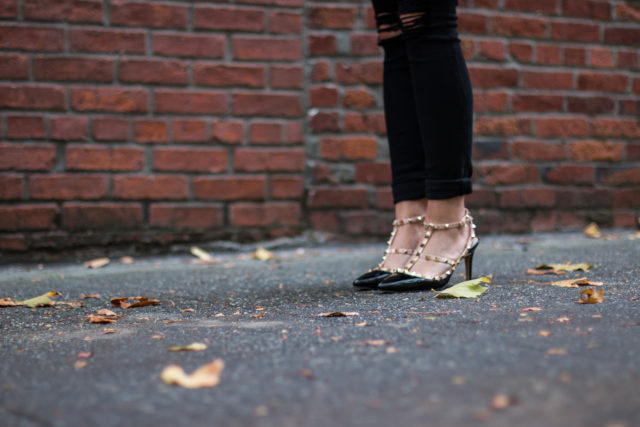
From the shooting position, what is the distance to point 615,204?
268cm

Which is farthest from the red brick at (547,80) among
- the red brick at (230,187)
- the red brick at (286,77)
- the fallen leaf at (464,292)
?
the fallen leaf at (464,292)

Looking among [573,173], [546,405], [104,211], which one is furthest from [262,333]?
[573,173]

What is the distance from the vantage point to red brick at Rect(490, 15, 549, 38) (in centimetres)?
253

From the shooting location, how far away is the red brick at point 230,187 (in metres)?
2.33

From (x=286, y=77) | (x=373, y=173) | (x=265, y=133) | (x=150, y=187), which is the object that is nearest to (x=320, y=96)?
(x=286, y=77)

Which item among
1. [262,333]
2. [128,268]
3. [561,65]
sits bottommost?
[128,268]

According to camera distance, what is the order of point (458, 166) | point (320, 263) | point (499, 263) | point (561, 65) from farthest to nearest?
1. point (561, 65)
2. point (320, 263)
3. point (499, 263)
4. point (458, 166)

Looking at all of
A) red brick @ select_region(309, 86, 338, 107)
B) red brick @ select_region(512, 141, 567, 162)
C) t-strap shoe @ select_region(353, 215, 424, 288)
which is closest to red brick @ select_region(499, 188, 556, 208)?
red brick @ select_region(512, 141, 567, 162)

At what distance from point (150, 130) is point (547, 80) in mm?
1636

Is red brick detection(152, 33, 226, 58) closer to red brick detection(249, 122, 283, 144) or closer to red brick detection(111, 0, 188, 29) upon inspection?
red brick detection(111, 0, 188, 29)

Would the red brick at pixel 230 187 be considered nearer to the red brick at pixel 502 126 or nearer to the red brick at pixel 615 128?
the red brick at pixel 502 126

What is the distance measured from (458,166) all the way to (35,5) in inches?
65.7

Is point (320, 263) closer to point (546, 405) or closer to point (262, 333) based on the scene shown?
point (262, 333)

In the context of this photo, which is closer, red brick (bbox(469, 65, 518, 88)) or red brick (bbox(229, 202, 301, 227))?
red brick (bbox(229, 202, 301, 227))
